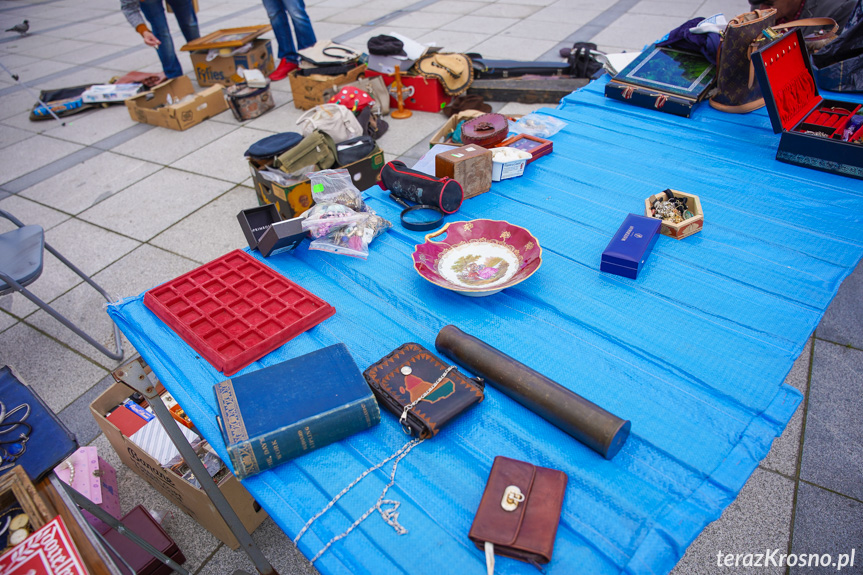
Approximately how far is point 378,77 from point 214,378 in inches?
157

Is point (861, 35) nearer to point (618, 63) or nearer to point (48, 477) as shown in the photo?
point (618, 63)

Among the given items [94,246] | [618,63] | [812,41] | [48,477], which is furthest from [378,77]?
[48,477]

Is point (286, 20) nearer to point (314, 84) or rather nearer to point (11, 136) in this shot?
point (314, 84)

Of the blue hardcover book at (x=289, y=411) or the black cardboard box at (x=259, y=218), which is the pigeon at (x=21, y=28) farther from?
the blue hardcover book at (x=289, y=411)

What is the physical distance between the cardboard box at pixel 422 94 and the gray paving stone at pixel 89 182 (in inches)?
94.8

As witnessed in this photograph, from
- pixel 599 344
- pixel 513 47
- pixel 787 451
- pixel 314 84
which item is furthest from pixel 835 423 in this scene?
pixel 513 47

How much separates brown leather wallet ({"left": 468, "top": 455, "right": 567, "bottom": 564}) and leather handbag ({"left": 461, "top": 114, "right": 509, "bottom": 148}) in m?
1.87

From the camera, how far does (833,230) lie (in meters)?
1.98

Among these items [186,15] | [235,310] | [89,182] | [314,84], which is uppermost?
[186,15]

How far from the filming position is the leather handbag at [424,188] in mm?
2111

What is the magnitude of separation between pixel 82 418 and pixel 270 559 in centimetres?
133

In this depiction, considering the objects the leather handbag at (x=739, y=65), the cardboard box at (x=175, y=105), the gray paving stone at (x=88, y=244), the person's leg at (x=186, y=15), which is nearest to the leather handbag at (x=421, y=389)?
the leather handbag at (x=739, y=65)

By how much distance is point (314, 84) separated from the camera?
192 inches

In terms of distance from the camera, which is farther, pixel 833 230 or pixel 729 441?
pixel 833 230
